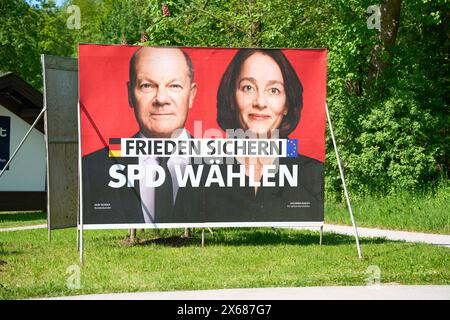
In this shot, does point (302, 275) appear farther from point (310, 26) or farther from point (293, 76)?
point (310, 26)

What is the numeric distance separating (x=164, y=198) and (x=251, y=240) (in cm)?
276

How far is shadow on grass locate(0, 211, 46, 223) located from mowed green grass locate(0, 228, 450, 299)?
26.8 feet

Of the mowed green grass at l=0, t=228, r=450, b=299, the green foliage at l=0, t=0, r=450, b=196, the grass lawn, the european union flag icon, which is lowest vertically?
the mowed green grass at l=0, t=228, r=450, b=299

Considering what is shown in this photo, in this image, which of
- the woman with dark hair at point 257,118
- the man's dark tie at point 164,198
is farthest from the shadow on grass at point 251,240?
the man's dark tie at point 164,198

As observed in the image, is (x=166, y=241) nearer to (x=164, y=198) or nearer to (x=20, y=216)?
(x=164, y=198)

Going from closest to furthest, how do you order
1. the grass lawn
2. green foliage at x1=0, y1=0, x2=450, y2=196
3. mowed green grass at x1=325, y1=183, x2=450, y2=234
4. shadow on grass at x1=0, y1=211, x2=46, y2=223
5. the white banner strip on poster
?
the white banner strip on poster, mowed green grass at x1=325, y1=183, x2=450, y2=234, the grass lawn, green foliage at x1=0, y1=0, x2=450, y2=196, shadow on grass at x1=0, y1=211, x2=46, y2=223

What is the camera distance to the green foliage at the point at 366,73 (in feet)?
83.9

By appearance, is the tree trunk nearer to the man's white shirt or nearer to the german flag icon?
the man's white shirt

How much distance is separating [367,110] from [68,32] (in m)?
54.5

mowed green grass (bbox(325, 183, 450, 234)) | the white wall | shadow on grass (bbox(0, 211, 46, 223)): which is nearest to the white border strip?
mowed green grass (bbox(325, 183, 450, 234))

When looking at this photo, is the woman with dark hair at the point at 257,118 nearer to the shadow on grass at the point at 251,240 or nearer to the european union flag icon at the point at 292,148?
the european union flag icon at the point at 292,148

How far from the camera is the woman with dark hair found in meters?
15.5

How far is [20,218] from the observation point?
27016 millimetres

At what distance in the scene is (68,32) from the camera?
7694 centimetres
